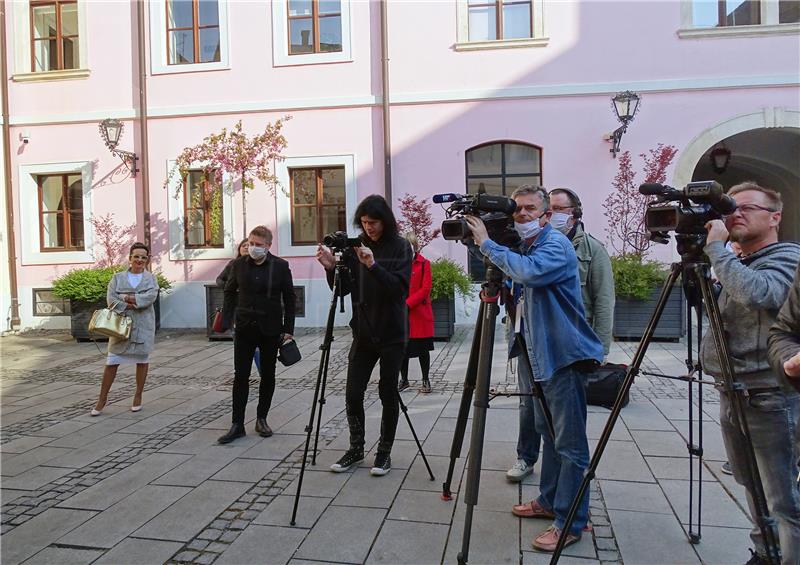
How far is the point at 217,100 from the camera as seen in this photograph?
11891mm

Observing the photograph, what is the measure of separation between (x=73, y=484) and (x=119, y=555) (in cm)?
127

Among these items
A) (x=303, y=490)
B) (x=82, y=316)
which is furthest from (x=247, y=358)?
(x=82, y=316)

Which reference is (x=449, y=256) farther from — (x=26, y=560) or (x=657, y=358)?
(x=26, y=560)

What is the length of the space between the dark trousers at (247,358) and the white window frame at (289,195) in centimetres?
675

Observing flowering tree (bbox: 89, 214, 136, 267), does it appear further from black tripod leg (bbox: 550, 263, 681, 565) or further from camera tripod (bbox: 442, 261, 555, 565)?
black tripod leg (bbox: 550, 263, 681, 565)

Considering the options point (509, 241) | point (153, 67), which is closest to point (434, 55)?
point (153, 67)

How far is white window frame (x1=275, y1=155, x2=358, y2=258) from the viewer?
37.9 feet

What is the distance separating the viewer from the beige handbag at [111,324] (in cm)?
559

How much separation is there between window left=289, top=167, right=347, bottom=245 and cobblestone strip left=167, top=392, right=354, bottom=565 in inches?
302

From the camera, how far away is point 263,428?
494 centimetres

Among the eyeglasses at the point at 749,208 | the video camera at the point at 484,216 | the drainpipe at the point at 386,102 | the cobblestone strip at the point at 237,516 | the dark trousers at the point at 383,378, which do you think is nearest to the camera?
the eyeglasses at the point at 749,208

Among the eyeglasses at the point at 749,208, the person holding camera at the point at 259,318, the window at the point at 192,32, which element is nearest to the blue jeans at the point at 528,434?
the eyeglasses at the point at 749,208

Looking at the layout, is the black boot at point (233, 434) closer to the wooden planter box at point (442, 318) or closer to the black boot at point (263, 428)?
the black boot at point (263, 428)

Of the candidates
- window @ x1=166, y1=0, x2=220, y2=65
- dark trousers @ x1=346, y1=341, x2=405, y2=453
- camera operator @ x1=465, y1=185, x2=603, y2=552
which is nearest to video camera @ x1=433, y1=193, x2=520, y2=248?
camera operator @ x1=465, y1=185, x2=603, y2=552
